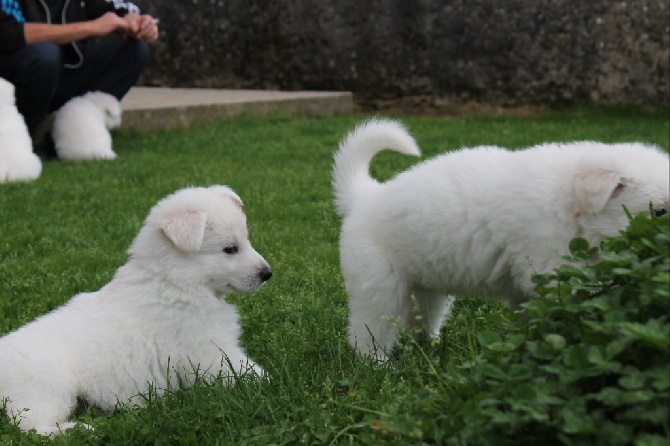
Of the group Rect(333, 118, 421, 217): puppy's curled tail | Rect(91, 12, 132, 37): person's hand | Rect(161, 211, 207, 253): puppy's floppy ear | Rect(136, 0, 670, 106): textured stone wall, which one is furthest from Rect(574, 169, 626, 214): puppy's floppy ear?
Rect(136, 0, 670, 106): textured stone wall

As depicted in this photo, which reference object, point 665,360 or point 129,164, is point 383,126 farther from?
point 129,164

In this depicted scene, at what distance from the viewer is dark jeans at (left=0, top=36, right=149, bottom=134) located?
7.98 metres

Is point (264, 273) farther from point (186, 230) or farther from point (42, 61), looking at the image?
point (42, 61)

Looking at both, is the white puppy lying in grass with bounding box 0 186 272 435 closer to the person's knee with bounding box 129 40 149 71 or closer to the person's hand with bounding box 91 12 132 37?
the person's hand with bounding box 91 12 132 37

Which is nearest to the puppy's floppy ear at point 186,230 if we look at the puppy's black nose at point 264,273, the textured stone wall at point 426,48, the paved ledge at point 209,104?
the puppy's black nose at point 264,273

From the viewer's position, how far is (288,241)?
5.49 meters

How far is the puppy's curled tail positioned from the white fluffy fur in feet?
14.0

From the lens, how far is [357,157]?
12.7 feet

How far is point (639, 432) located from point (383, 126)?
6.85 feet

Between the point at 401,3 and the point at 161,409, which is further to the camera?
the point at 401,3

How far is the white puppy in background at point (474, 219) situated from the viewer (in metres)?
3.10

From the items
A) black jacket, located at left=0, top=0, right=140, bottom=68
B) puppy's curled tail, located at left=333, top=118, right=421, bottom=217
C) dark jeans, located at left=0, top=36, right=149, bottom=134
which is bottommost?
dark jeans, located at left=0, top=36, right=149, bottom=134

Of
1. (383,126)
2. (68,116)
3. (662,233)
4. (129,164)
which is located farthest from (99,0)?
(662,233)

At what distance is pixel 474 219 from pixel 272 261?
199 centimetres
